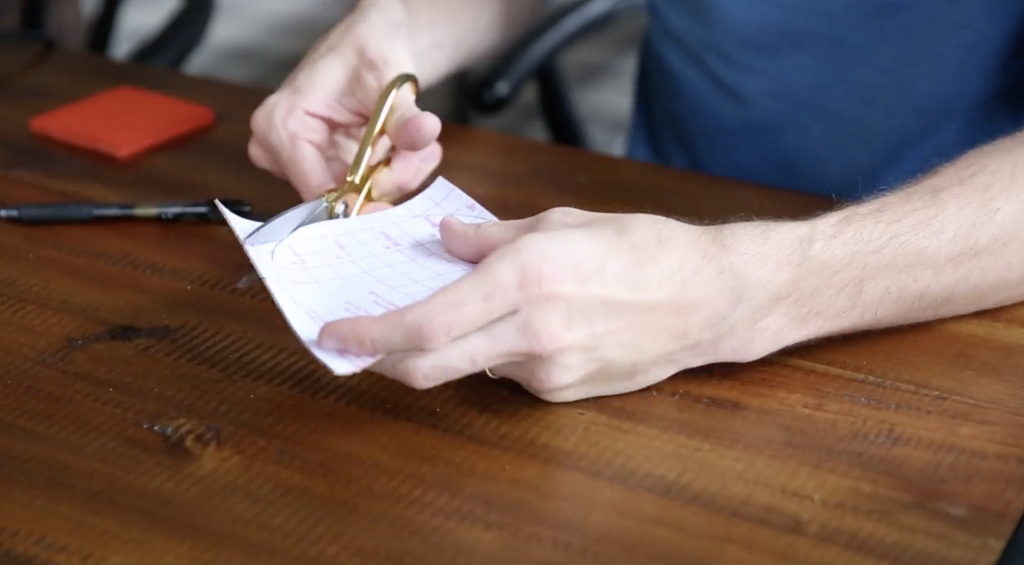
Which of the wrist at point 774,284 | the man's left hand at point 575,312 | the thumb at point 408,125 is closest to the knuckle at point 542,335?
the man's left hand at point 575,312

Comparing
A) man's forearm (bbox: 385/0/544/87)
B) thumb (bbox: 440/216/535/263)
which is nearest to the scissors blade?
thumb (bbox: 440/216/535/263)

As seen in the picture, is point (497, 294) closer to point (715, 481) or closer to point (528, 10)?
point (715, 481)

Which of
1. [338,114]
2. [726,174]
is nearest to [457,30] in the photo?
[338,114]

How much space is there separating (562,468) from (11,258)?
469mm

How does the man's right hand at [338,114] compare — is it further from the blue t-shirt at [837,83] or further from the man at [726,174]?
the blue t-shirt at [837,83]

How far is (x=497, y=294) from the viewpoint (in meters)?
0.61

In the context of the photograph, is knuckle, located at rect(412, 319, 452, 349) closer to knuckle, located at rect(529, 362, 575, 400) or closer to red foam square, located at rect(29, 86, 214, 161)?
knuckle, located at rect(529, 362, 575, 400)

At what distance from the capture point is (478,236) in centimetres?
67

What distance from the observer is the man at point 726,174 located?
63 cm

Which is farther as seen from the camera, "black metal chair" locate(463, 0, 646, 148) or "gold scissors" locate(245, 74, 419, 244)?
"black metal chair" locate(463, 0, 646, 148)

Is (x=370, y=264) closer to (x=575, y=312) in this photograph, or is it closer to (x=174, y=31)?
(x=575, y=312)

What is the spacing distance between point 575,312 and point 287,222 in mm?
229

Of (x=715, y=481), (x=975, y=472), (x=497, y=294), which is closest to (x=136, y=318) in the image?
(x=497, y=294)

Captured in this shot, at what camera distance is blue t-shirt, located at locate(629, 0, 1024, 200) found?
3.17 ft
